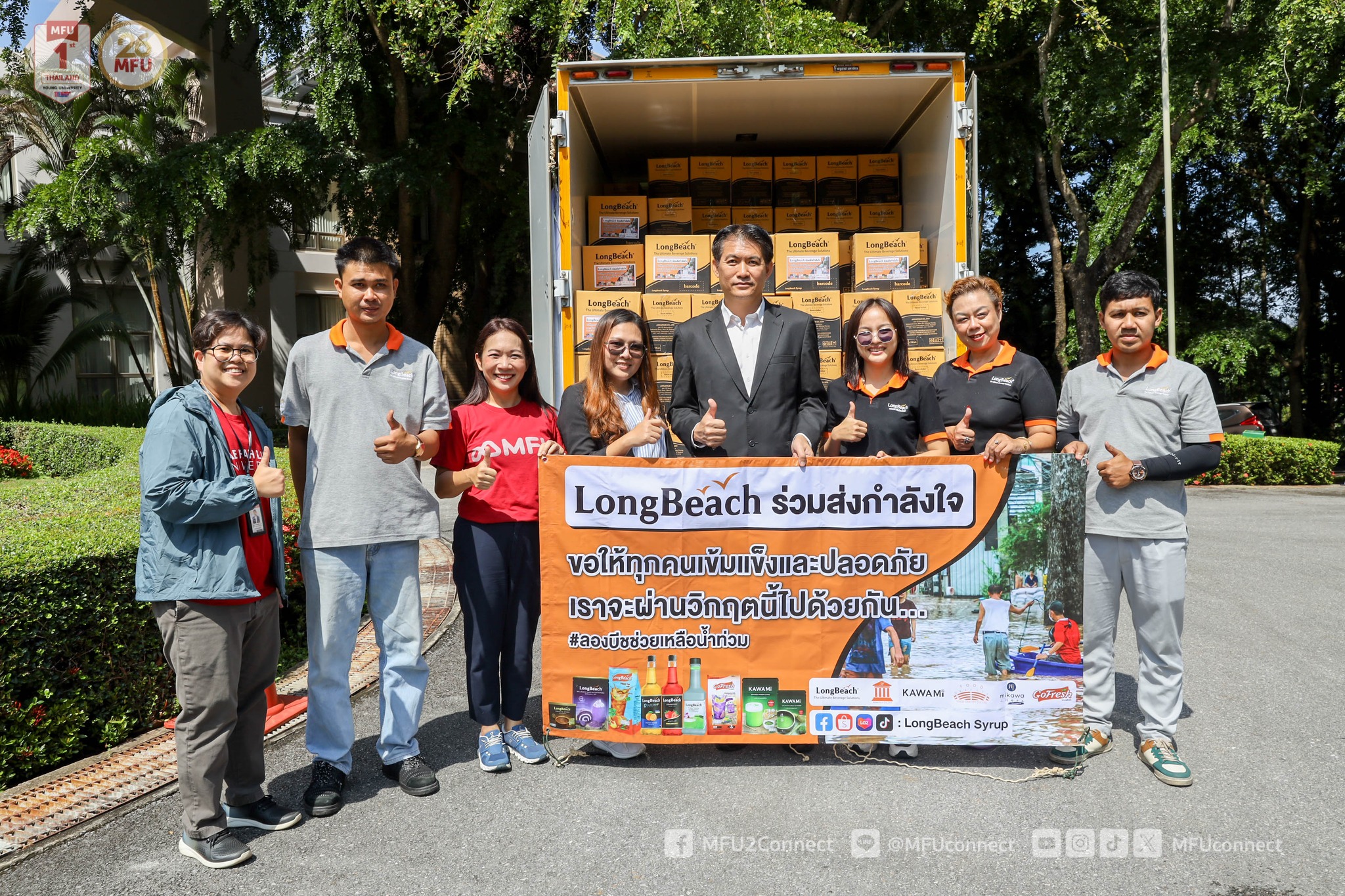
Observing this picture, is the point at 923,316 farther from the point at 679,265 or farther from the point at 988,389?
the point at 988,389

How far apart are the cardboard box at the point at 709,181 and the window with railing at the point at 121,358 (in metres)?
19.5

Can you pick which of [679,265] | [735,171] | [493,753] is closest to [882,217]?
[735,171]

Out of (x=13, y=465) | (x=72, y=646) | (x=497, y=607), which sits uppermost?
(x=13, y=465)

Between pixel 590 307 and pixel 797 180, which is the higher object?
pixel 797 180

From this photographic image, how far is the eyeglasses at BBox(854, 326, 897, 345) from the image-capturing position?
4.04m

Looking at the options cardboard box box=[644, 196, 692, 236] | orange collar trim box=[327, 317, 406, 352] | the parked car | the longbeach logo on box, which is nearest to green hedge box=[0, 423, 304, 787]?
orange collar trim box=[327, 317, 406, 352]

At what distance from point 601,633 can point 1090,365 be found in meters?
2.39

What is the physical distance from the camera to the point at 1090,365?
4062 millimetres

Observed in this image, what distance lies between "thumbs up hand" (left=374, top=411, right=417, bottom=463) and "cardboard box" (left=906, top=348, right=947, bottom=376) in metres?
3.05

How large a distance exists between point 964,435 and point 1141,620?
103 cm

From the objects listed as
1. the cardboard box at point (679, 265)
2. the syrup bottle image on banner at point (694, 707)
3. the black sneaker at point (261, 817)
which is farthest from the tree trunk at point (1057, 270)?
the black sneaker at point (261, 817)

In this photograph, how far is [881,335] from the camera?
13.3 feet

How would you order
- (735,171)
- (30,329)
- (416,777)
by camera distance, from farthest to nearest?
1. (30,329)
2. (735,171)
3. (416,777)

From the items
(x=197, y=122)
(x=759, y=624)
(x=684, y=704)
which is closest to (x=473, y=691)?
(x=684, y=704)
